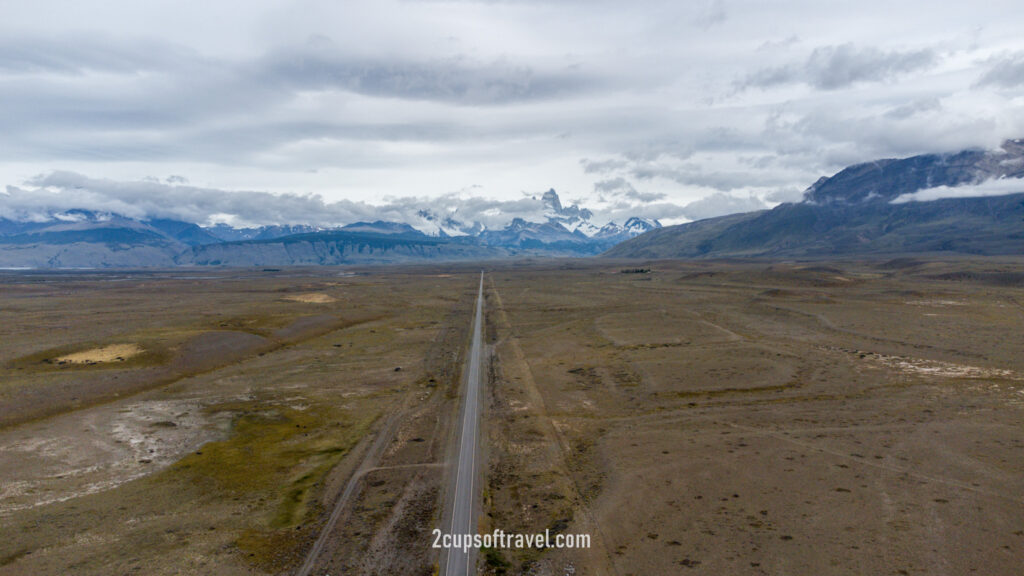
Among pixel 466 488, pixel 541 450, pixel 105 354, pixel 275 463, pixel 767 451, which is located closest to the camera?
pixel 466 488

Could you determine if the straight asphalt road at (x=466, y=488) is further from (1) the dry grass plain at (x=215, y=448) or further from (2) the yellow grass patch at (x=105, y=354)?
(2) the yellow grass patch at (x=105, y=354)

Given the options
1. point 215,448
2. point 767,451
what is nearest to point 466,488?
point 215,448

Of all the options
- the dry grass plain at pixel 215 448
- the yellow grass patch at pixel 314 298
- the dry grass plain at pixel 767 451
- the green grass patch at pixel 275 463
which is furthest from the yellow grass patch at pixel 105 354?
the yellow grass patch at pixel 314 298

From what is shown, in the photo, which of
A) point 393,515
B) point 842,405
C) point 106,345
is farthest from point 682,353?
point 106,345

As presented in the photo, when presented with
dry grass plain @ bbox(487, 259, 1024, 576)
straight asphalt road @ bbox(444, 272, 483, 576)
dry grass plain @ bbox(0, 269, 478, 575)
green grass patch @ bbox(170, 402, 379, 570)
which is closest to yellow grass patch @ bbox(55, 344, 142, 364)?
dry grass plain @ bbox(0, 269, 478, 575)

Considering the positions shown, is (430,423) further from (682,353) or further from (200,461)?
(682,353)

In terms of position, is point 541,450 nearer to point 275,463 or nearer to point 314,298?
point 275,463

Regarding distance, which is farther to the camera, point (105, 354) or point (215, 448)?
point (105, 354)
